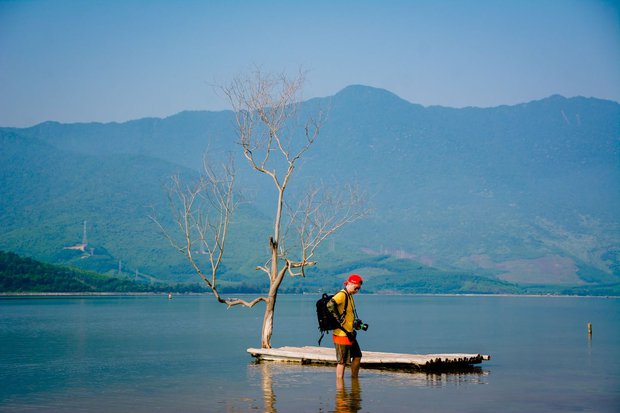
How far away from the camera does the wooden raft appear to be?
92.4 feet

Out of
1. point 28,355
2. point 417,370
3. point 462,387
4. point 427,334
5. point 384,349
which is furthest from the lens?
point 427,334

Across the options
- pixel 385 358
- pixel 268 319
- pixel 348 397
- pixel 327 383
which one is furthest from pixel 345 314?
pixel 268 319

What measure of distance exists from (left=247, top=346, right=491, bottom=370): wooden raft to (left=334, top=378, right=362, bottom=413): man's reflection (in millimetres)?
3549

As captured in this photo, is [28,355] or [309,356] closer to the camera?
[309,356]

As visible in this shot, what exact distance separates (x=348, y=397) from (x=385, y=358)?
6371 millimetres

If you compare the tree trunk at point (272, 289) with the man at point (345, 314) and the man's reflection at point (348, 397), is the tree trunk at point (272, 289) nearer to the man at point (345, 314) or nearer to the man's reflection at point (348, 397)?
the man's reflection at point (348, 397)

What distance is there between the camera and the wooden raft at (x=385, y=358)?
2817 centimetres

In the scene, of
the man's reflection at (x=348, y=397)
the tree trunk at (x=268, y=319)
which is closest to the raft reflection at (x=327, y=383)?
the man's reflection at (x=348, y=397)

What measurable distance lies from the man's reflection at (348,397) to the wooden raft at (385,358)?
140 inches

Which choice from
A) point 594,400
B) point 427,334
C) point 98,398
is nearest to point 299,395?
point 98,398

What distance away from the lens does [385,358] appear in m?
28.6

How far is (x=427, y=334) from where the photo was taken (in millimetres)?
59719

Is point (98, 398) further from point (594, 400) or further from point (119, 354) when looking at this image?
point (119, 354)

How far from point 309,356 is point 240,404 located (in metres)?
8.15
